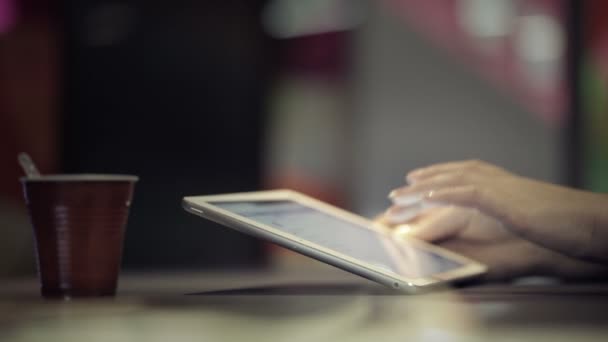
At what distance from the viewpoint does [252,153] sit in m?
3.40

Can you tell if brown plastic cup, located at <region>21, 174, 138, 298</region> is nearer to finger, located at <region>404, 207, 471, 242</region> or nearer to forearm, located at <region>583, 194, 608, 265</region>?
Result: finger, located at <region>404, 207, 471, 242</region>

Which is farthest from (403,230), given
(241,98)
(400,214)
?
(241,98)

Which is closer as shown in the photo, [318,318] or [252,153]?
[318,318]

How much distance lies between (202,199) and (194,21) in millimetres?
2622

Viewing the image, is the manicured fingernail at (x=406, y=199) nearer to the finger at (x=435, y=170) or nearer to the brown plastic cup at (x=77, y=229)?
the finger at (x=435, y=170)

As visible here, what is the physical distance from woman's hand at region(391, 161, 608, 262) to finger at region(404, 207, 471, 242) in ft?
0.13

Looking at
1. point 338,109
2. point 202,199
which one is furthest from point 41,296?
point 338,109

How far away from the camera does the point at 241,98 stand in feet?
11.1

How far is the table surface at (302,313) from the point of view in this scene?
51cm

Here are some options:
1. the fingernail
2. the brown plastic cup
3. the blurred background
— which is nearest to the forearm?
the fingernail

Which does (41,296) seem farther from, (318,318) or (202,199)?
(318,318)

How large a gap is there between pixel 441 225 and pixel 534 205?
0.14 meters

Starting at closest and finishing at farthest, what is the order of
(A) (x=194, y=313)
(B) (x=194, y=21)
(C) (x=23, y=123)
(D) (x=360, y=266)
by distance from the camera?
1. (A) (x=194, y=313)
2. (D) (x=360, y=266)
3. (B) (x=194, y=21)
4. (C) (x=23, y=123)

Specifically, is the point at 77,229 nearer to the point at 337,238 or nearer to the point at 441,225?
the point at 337,238
